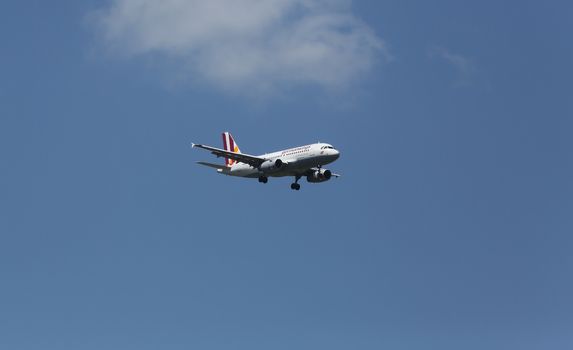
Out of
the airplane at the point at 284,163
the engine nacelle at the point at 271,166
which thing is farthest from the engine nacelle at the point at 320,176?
the engine nacelle at the point at 271,166

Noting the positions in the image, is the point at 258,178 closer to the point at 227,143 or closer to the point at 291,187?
the point at 291,187

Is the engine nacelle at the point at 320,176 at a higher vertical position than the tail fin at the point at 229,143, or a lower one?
lower

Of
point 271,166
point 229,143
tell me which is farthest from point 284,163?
point 229,143

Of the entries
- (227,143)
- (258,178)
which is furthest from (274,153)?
(227,143)

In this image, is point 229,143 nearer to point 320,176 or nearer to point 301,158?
point 320,176

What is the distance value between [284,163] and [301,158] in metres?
2.41

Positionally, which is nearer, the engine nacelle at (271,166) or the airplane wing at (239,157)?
the airplane wing at (239,157)

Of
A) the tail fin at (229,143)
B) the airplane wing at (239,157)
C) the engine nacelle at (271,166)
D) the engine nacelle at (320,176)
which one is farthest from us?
the tail fin at (229,143)

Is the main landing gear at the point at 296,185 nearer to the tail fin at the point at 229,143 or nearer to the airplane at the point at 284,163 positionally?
the airplane at the point at 284,163

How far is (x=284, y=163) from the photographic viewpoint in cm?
11894

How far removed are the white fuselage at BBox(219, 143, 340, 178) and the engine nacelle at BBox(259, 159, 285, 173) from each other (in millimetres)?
265

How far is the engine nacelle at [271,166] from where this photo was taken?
119 meters

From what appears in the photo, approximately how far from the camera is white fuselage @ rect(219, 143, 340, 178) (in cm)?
11656

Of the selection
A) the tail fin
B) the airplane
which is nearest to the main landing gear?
the airplane
